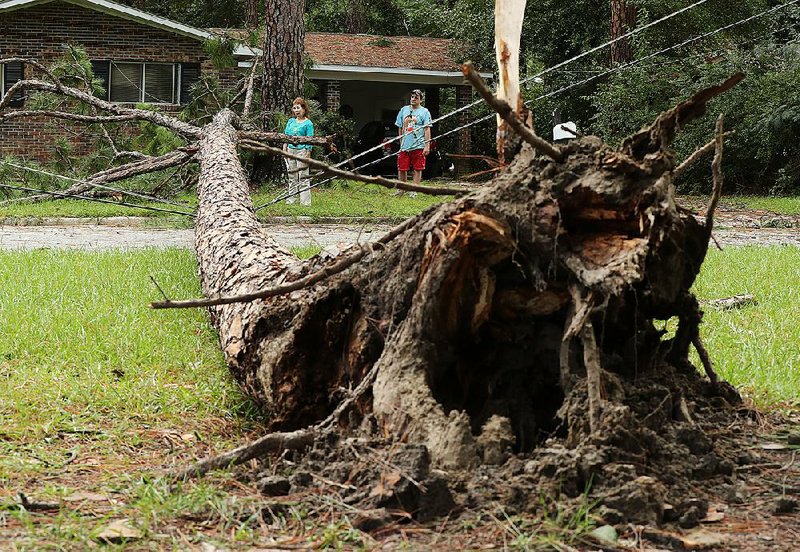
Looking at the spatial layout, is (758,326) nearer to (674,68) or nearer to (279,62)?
(279,62)

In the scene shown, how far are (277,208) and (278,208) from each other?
0.09 ft

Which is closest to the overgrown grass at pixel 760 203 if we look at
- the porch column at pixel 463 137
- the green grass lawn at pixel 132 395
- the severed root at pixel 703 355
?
the green grass lawn at pixel 132 395

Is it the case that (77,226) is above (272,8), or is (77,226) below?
below


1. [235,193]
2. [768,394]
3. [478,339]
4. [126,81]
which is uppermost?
[126,81]

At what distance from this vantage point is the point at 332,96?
96.5 ft

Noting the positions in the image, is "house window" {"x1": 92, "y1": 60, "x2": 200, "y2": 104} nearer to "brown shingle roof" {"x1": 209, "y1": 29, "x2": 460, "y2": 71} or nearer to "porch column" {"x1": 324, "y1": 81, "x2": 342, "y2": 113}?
"brown shingle roof" {"x1": 209, "y1": 29, "x2": 460, "y2": 71}

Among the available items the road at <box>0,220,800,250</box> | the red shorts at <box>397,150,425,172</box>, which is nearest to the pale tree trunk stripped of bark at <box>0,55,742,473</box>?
the road at <box>0,220,800,250</box>

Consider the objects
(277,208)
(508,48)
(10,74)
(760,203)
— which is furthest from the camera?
(10,74)

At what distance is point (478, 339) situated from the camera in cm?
310

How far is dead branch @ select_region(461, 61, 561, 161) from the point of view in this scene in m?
2.50

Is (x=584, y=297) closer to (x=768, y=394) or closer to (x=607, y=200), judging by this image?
(x=607, y=200)

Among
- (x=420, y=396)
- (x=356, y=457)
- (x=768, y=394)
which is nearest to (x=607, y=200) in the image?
(x=420, y=396)

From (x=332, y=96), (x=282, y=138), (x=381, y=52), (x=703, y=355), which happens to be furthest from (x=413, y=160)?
(x=703, y=355)

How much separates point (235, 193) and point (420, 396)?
13.2ft
